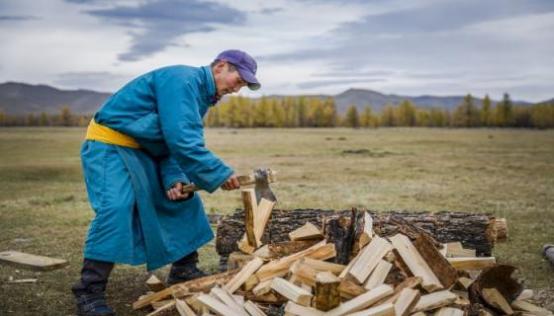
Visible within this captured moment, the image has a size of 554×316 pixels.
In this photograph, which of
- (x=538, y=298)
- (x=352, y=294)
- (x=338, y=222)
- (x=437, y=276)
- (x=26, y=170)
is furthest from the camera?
(x=26, y=170)

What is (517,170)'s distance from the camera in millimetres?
21875

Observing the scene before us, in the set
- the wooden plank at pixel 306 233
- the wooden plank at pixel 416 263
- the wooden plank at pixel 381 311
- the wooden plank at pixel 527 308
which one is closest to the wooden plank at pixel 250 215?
the wooden plank at pixel 306 233

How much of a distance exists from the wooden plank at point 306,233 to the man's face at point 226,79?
1355 mm

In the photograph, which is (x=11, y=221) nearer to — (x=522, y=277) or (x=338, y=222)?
(x=338, y=222)

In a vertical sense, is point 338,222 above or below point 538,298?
above

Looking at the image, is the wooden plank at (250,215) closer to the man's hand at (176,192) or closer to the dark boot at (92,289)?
the man's hand at (176,192)

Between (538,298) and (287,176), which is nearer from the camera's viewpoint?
(538,298)

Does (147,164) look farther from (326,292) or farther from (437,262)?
(437,262)

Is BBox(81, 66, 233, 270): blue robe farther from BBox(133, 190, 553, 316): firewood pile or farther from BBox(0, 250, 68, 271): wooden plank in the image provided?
BBox(0, 250, 68, 271): wooden plank

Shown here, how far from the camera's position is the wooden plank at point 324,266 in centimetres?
441

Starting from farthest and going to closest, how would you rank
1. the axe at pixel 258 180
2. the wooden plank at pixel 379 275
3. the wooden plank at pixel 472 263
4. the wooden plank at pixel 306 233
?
1. the wooden plank at pixel 306 233
2. the wooden plank at pixel 472 263
3. the axe at pixel 258 180
4. the wooden plank at pixel 379 275

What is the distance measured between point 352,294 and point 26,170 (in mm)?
18814

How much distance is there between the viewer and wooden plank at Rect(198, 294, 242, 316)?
13.7ft

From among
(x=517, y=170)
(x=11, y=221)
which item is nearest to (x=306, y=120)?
(x=517, y=170)
